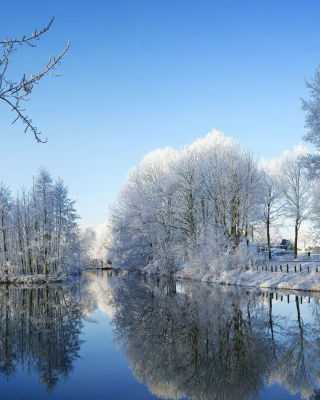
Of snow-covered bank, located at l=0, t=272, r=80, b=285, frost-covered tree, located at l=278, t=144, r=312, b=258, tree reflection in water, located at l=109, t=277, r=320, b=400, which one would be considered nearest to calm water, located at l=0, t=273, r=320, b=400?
tree reflection in water, located at l=109, t=277, r=320, b=400

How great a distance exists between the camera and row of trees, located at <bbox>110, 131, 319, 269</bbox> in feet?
109

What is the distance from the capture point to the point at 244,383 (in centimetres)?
675

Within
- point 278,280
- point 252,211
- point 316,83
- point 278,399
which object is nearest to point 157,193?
point 252,211

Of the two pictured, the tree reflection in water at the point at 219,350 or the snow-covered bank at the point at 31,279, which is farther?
the snow-covered bank at the point at 31,279

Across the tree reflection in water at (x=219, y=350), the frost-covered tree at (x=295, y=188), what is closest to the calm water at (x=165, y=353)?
the tree reflection in water at (x=219, y=350)

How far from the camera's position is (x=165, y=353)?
8805 mm

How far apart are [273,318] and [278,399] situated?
6.97 metres

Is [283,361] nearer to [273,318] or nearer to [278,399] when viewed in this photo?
[278,399]

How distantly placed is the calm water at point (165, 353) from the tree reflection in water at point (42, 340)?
0.03 meters

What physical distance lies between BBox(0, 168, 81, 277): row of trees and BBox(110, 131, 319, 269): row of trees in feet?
20.3

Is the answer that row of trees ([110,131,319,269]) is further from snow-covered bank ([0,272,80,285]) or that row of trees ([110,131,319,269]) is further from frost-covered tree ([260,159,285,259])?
snow-covered bank ([0,272,80,285])

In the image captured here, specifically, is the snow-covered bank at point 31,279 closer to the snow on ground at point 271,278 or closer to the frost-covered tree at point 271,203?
the snow on ground at point 271,278

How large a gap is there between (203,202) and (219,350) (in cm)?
2763

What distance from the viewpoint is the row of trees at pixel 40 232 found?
119ft
